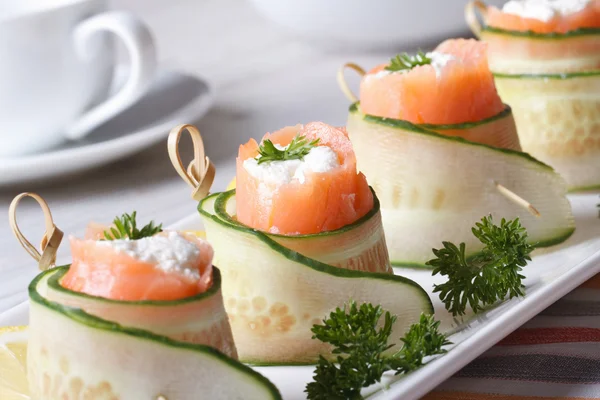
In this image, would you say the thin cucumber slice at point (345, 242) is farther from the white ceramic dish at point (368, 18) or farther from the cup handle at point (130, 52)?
the white ceramic dish at point (368, 18)

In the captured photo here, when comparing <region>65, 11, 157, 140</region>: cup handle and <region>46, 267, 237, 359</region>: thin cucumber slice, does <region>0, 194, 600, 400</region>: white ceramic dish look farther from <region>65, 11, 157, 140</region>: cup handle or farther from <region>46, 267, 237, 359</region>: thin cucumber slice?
<region>65, 11, 157, 140</region>: cup handle

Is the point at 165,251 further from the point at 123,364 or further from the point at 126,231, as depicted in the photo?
the point at 123,364

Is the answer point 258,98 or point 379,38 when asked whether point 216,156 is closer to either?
point 258,98

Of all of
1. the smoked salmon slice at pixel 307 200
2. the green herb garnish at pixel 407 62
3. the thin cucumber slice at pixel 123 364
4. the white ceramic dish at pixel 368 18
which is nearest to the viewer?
the thin cucumber slice at pixel 123 364

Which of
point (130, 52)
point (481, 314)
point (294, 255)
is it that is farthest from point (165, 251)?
point (130, 52)

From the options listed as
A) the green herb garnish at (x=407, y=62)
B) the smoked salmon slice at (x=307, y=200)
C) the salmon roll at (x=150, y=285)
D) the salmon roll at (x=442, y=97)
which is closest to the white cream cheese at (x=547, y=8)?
the salmon roll at (x=442, y=97)

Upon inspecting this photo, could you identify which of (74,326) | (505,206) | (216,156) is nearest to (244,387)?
(74,326)

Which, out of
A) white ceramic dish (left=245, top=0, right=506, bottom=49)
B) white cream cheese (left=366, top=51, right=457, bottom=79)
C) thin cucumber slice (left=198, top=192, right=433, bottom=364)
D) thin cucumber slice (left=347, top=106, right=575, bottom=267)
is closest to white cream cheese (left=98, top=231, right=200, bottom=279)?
thin cucumber slice (left=198, top=192, right=433, bottom=364)
